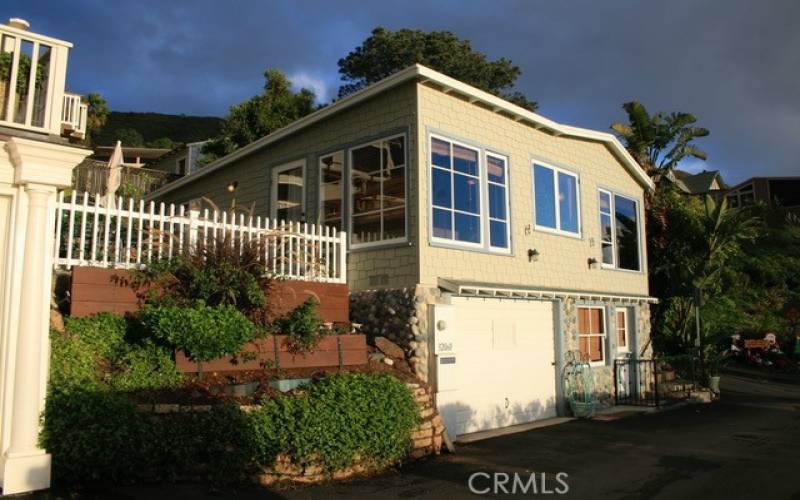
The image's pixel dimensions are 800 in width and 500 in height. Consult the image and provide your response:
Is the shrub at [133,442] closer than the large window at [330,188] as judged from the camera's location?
Yes

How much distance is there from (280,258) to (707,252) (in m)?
13.7

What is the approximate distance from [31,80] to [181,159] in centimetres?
3266

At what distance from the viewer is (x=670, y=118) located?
22672 mm

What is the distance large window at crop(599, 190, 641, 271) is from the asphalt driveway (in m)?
4.04

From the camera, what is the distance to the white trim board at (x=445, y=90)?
10477 millimetres

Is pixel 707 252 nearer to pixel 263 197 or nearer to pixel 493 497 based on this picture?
pixel 263 197

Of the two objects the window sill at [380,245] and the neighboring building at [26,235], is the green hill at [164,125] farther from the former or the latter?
the neighboring building at [26,235]

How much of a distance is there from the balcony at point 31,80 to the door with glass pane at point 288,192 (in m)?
5.92

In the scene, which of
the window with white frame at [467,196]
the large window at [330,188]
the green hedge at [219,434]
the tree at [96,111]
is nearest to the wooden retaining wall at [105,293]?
the green hedge at [219,434]

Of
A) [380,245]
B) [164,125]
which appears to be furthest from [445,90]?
[164,125]

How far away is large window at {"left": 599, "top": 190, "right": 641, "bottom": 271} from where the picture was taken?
15.2 m

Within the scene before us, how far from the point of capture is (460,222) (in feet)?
36.0

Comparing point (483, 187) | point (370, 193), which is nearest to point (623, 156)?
point (483, 187)

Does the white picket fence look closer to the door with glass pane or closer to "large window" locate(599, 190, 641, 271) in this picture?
the door with glass pane
